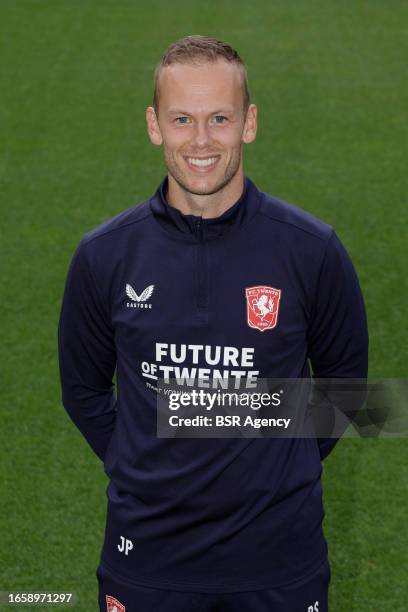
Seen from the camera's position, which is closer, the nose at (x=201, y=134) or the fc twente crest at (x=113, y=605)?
the nose at (x=201, y=134)

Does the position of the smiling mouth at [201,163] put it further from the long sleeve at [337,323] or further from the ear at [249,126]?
the long sleeve at [337,323]

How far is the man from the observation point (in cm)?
236

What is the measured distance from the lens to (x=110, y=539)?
97.8 inches

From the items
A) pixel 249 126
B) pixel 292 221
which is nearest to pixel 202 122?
pixel 249 126

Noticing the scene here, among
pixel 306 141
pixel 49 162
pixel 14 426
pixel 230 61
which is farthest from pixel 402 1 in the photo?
pixel 230 61

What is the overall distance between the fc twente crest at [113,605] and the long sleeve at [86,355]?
1.71 ft

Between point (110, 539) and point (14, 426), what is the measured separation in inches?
115

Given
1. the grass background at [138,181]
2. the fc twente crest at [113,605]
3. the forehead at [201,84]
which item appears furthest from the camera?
the grass background at [138,181]

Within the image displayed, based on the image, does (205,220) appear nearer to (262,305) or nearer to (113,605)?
(262,305)

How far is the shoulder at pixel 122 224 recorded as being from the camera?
2.46m

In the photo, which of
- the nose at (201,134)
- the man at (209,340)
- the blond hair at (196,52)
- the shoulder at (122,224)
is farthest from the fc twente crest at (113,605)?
the blond hair at (196,52)

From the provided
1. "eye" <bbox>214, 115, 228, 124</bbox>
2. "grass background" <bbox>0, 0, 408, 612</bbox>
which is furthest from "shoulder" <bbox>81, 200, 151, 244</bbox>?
"grass background" <bbox>0, 0, 408, 612</bbox>

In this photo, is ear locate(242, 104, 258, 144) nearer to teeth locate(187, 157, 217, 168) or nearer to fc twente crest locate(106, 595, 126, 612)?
teeth locate(187, 157, 217, 168)

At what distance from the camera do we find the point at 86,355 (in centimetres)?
271
